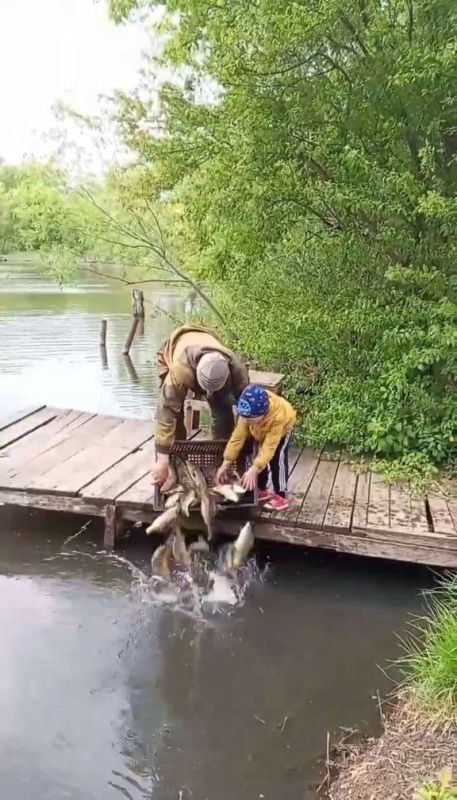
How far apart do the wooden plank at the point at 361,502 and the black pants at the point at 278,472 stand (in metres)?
0.61

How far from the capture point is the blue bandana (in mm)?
4496

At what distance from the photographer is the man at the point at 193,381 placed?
4.37 meters

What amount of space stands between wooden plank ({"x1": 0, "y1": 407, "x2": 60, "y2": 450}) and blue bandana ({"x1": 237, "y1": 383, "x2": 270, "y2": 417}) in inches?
128

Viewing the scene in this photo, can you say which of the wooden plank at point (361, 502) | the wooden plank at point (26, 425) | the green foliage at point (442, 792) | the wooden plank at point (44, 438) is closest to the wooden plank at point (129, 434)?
the wooden plank at point (44, 438)

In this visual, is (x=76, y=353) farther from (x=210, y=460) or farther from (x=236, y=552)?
(x=236, y=552)

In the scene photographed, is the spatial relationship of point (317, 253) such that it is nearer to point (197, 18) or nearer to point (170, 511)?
point (197, 18)

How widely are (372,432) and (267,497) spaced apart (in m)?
1.51

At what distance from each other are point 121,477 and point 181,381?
5.60ft

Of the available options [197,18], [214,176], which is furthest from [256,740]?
[197,18]

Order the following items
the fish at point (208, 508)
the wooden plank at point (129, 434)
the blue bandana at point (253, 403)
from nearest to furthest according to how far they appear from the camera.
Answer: the blue bandana at point (253, 403), the fish at point (208, 508), the wooden plank at point (129, 434)

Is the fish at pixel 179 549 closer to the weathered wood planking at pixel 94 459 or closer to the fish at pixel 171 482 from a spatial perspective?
the fish at pixel 171 482

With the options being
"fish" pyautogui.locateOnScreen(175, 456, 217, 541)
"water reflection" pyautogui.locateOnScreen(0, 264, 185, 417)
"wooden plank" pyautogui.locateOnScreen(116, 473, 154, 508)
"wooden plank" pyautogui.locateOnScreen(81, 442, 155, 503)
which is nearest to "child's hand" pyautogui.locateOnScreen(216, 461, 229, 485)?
"fish" pyautogui.locateOnScreen(175, 456, 217, 541)

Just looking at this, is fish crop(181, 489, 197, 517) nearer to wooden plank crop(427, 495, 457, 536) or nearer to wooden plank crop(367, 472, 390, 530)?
wooden plank crop(367, 472, 390, 530)

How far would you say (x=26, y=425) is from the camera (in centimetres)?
748
